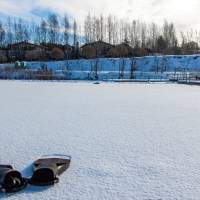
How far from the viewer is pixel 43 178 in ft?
9.00

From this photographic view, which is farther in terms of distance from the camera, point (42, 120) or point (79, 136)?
point (42, 120)

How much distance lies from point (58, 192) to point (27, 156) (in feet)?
3.60

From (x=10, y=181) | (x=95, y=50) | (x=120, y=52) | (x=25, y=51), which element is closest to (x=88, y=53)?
(x=95, y=50)

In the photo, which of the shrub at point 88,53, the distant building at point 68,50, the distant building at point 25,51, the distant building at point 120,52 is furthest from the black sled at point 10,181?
the distant building at point 25,51

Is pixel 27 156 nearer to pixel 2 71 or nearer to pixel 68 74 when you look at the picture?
pixel 68 74

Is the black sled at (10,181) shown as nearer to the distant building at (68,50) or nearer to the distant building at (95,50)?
the distant building at (95,50)

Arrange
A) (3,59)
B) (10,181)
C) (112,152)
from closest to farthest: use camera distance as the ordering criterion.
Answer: (10,181)
(112,152)
(3,59)

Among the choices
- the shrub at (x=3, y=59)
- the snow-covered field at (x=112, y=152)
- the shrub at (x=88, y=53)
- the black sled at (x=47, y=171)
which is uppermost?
the shrub at (x=88, y=53)

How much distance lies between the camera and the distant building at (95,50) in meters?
41.6

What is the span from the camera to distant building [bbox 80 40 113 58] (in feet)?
136

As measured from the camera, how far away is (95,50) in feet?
143

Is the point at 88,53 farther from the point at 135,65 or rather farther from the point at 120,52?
the point at 135,65

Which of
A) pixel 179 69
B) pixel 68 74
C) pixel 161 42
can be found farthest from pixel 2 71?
pixel 161 42

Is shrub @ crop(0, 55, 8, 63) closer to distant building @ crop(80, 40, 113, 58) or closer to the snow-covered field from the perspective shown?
distant building @ crop(80, 40, 113, 58)
